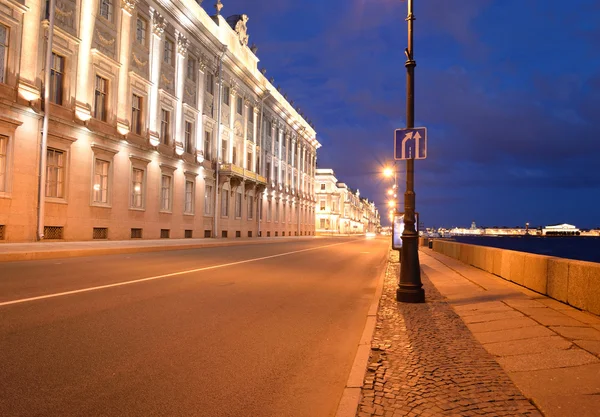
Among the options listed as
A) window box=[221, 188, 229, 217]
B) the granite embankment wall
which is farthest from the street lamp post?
window box=[221, 188, 229, 217]

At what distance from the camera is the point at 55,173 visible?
22.6 metres

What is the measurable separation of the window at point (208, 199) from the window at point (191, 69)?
9.08 metres

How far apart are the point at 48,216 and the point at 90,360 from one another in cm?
2004

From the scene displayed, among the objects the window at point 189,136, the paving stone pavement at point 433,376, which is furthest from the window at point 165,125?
the paving stone pavement at point 433,376

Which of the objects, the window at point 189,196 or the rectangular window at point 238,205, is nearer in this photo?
the window at point 189,196

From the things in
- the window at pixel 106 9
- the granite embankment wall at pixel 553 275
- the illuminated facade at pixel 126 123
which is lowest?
the granite embankment wall at pixel 553 275

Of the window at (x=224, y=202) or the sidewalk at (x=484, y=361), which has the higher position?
the window at (x=224, y=202)

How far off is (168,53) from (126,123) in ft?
27.7

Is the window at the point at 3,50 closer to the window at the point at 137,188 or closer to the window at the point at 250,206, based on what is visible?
the window at the point at 137,188

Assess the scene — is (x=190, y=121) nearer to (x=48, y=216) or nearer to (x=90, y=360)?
(x=48, y=216)

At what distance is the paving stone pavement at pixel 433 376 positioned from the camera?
360 cm

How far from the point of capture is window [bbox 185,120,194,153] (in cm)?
3584

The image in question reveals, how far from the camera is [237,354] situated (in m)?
5.07

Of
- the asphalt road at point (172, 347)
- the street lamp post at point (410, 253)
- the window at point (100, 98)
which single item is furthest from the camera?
the window at point (100, 98)
